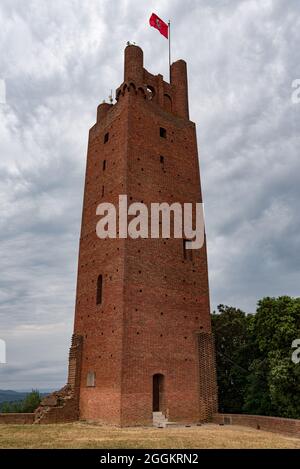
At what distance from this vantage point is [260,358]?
23.0m

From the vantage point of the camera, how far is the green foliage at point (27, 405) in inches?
974

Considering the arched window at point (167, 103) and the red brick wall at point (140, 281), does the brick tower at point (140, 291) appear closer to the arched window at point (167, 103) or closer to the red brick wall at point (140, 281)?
the red brick wall at point (140, 281)

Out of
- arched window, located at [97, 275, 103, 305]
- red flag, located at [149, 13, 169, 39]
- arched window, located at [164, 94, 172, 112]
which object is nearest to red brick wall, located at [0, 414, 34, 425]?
arched window, located at [97, 275, 103, 305]

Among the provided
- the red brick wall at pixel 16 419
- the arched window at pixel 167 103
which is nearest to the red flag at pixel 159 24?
the arched window at pixel 167 103

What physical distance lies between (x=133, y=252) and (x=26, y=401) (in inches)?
545

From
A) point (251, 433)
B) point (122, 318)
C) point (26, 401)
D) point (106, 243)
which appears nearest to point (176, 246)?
point (106, 243)

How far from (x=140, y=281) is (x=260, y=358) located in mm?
9262

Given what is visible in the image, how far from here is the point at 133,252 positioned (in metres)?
18.8

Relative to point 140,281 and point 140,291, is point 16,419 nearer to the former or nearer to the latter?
point 140,291

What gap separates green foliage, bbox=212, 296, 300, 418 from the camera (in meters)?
19.3

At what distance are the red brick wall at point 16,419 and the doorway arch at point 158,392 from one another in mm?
5463

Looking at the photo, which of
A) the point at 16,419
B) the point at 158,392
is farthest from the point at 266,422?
the point at 16,419

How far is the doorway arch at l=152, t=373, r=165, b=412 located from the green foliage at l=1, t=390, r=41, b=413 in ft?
32.6

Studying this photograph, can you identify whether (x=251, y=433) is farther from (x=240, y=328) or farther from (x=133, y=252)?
(x=240, y=328)
